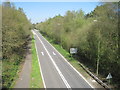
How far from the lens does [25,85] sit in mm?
22219

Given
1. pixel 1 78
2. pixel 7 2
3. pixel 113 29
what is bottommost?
pixel 1 78

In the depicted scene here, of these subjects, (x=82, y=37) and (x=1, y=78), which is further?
(x=82, y=37)

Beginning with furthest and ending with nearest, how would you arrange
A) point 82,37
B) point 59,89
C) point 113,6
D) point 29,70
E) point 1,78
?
1. point 82,37
2. point 29,70
3. point 113,6
4. point 59,89
5. point 1,78

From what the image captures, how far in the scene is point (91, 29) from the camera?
97.6 feet

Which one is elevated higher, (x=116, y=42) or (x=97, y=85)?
(x=116, y=42)

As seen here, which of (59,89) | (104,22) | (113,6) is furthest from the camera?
(104,22)

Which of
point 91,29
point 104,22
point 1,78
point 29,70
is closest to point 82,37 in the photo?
point 91,29

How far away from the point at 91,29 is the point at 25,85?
13826 millimetres

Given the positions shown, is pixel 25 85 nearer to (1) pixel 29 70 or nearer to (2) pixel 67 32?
(1) pixel 29 70

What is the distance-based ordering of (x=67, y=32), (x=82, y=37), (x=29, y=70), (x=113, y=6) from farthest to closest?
(x=67, y=32), (x=82, y=37), (x=29, y=70), (x=113, y=6)

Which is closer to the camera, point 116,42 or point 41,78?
point 116,42

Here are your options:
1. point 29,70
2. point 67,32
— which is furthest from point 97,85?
point 67,32

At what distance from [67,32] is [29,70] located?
2316 centimetres

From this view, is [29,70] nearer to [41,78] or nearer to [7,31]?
[41,78]
